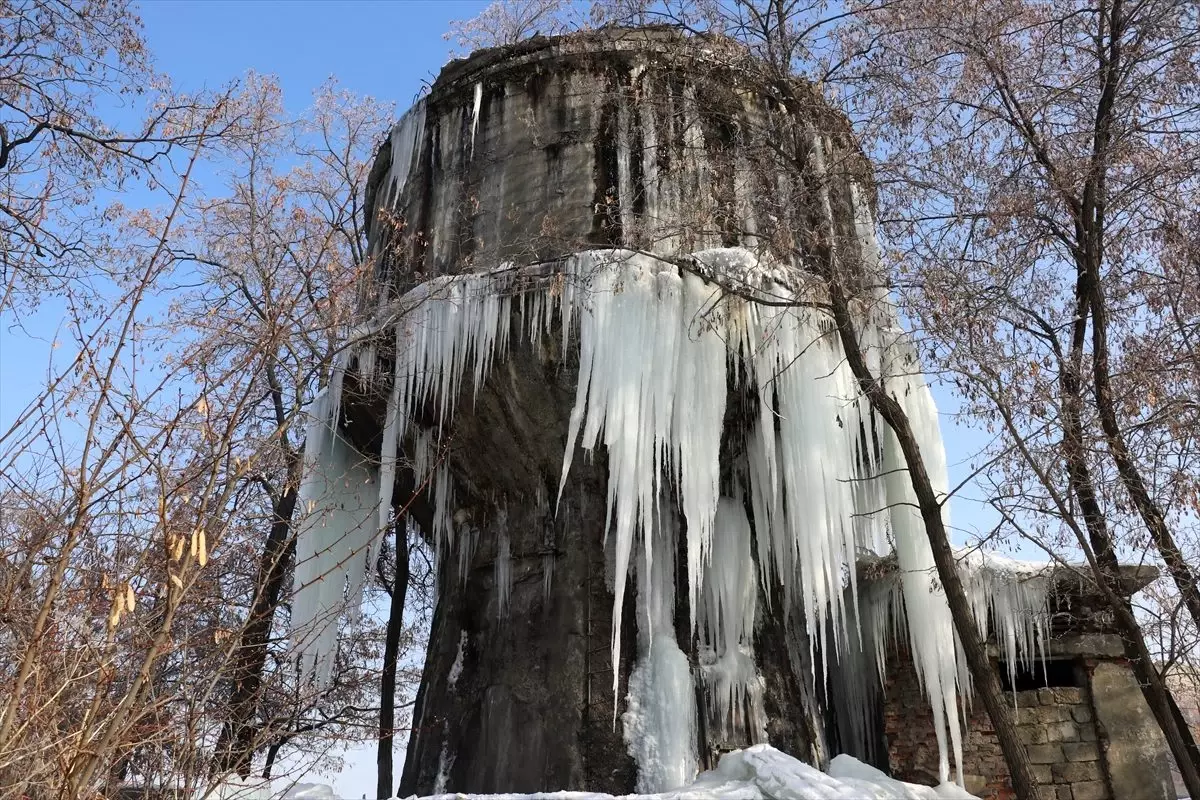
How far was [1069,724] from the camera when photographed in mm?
9625

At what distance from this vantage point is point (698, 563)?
315 inches

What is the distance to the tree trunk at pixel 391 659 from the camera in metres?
13.0

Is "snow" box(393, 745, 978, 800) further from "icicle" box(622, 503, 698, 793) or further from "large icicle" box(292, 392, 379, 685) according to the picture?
"large icicle" box(292, 392, 379, 685)

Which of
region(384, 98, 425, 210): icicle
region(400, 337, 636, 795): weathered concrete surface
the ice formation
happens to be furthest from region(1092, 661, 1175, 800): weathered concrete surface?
region(384, 98, 425, 210): icicle

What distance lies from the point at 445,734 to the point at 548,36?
6.49 m

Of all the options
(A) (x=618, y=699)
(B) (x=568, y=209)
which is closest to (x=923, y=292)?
(B) (x=568, y=209)

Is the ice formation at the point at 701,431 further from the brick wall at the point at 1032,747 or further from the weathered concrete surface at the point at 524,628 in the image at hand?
the brick wall at the point at 1032,747

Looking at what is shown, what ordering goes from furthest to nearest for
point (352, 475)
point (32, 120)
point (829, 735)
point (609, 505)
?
point (829, 735) < point (352, 475) < point (609, 505) < point (32, 120)

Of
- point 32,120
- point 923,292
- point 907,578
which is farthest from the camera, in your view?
point 907,578

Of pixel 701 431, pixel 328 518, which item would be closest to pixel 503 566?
pixel 328 518

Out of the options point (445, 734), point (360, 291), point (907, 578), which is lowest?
point (445, 734)

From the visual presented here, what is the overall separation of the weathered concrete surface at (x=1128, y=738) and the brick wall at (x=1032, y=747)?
108 mm

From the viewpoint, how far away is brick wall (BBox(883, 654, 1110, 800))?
30.8 feet

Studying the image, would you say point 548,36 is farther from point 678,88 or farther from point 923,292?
point 923,292
